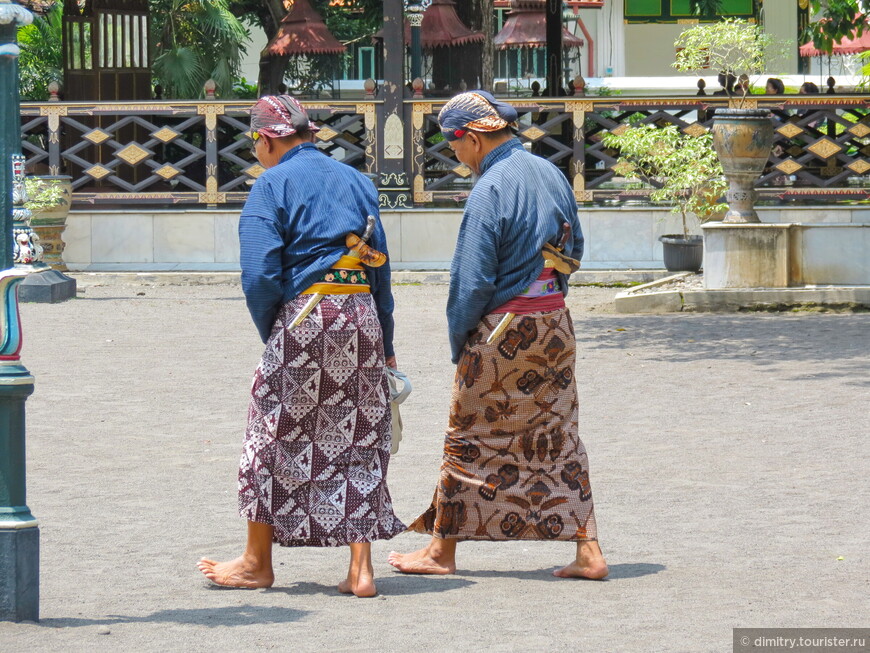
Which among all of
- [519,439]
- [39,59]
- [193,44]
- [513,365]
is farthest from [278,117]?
[39,59]

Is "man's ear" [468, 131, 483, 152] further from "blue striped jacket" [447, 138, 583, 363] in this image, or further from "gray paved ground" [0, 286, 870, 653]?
"gray paved ground" [0, 286, 870, 653]

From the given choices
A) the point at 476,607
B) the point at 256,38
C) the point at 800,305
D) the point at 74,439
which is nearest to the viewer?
the point at 476,607

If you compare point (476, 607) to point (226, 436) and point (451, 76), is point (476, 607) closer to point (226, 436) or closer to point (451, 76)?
point (226, 436)

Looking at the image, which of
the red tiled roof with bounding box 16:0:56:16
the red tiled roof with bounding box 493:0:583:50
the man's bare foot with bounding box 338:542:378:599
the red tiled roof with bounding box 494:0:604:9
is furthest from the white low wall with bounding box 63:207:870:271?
the red tiled roof with bounding box 494:0:604:9

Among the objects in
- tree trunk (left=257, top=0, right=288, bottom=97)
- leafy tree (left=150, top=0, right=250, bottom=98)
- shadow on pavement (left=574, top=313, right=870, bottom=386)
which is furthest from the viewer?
leafy tree (left=150, top=0, right=250, bottom=98)

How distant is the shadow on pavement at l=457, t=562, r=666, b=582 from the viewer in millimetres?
5109

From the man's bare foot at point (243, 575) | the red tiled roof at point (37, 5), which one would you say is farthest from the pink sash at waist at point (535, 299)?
the red tiled roof at point (37, 5)

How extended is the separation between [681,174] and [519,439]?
30.0ft

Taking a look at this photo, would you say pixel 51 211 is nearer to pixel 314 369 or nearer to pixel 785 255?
pixel 785 255

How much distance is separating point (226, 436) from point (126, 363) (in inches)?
104

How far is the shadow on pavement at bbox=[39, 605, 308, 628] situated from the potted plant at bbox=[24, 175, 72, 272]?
1011cm

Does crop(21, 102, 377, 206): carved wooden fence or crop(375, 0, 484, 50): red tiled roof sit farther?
crop(375, 0, 484, 50): red tiled roof

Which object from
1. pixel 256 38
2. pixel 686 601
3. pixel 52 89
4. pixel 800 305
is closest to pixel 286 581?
pixel 686 601

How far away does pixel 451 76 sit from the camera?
718 inches
